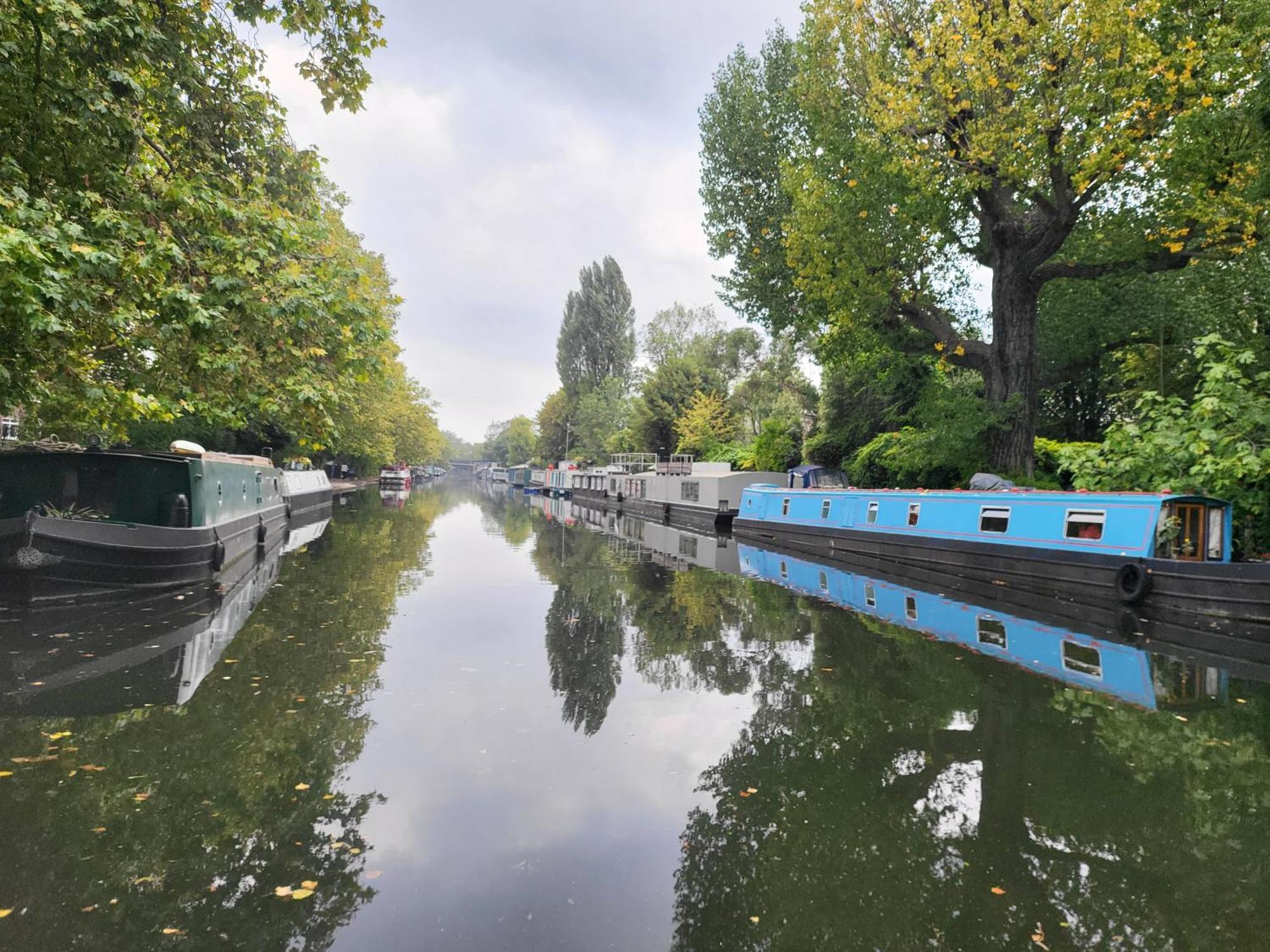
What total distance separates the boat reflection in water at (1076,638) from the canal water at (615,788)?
91 millimetres

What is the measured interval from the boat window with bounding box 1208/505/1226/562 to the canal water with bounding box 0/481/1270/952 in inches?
107

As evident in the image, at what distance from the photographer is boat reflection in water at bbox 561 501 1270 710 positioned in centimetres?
822

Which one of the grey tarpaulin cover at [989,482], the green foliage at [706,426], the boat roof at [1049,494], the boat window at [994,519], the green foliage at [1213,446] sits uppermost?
the green foliage at [706,426]

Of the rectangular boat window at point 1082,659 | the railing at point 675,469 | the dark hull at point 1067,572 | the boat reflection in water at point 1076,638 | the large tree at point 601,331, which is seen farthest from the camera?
the large tree at point 601,331

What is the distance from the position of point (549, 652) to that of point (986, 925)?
6273 mm

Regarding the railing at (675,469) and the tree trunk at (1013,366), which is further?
the railing at (675,469)

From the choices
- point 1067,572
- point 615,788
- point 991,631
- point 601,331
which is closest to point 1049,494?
point 1067,572

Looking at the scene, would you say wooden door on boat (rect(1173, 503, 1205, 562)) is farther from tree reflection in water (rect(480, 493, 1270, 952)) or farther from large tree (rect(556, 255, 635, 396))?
large tree (rect(556, 255, 635, 396))

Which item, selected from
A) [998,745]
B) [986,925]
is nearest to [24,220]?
[986,925]

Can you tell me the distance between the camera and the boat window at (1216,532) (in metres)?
12.6

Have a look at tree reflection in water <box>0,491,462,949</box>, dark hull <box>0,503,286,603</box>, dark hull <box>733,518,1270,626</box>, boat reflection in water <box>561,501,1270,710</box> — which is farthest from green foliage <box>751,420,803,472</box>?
tree reflection in water <box>0,491,462,949</box>

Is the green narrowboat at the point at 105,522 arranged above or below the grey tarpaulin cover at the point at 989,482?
below

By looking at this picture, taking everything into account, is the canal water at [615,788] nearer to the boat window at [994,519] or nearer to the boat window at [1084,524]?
the boat window at [1084,524]

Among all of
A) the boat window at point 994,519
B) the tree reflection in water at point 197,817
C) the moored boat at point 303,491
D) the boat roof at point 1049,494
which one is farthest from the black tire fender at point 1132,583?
the moored boat at point 303,491
